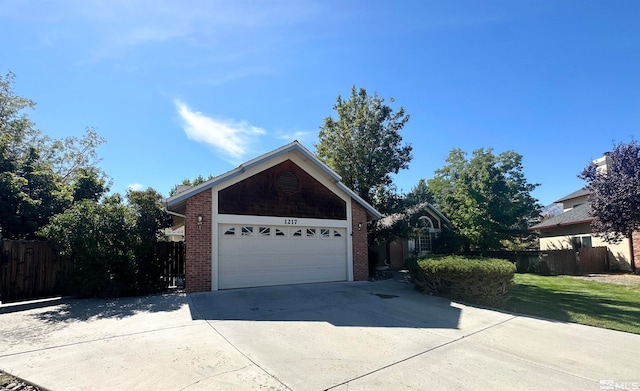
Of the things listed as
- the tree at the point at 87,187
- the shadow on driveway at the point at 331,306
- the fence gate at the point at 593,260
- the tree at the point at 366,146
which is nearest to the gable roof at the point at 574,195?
the fence gate at the point at 593,260

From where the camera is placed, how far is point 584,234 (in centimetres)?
2348

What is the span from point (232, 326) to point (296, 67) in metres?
9.31

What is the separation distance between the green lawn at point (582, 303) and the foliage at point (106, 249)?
38.1 feet

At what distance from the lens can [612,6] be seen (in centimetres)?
1038

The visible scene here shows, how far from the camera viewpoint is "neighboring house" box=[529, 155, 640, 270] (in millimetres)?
20688

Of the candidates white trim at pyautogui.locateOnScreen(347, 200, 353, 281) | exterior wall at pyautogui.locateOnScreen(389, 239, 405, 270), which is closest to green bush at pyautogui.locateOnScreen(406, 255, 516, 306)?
white trim at pyautogui.locateOnScreen(347, 200, 353, 281)

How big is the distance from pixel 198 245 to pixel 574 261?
22.0 m

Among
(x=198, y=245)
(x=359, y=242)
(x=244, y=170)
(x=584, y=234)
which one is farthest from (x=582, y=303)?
(x=584, y=234)

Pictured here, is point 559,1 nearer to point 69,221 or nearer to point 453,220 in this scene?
point 453,220

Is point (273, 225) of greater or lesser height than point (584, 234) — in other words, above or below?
above

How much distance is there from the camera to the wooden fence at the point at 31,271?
10.1 m

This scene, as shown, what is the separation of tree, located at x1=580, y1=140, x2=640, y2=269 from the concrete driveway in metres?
12.8

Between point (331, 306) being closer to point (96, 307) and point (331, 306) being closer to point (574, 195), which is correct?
point (96, 307)

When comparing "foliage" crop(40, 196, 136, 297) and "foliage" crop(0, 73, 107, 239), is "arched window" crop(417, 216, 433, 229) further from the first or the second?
"foliage" crop(0, 73, 107, 239)
